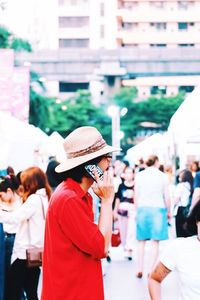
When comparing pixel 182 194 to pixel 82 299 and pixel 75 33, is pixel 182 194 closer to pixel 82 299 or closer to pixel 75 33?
pixel 82 299

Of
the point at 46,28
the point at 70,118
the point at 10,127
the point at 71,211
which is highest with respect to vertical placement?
the point at 46,28

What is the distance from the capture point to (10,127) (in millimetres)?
13219

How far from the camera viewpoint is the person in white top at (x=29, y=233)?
6.74 meters

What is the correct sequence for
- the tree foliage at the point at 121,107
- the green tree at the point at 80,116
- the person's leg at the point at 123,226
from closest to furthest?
the person's leg at the point at 123,226 < the tree foliage at the point at 121,107 < the green tree at the point at 80,116

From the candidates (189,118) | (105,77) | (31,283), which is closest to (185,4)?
(105,77)

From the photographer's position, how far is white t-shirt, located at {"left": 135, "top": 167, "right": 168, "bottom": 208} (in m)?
10.5

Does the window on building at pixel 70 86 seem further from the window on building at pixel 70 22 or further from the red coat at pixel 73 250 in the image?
the red coat at pixel 73 250

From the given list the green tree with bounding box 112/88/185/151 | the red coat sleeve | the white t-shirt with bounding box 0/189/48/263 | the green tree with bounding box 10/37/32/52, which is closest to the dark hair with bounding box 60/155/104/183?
the red coat sleeve

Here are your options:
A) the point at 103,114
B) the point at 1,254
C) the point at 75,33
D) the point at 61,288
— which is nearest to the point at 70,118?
the point at 103,114

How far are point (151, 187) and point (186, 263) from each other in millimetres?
6644

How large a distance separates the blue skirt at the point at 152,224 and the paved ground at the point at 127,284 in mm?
543

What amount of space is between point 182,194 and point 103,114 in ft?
129

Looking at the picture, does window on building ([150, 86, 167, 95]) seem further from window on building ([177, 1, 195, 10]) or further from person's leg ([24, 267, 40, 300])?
person's leg ([24, 267, 40, 300])

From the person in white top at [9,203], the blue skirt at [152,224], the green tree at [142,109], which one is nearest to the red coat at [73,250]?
the person in white top at [9,203]
